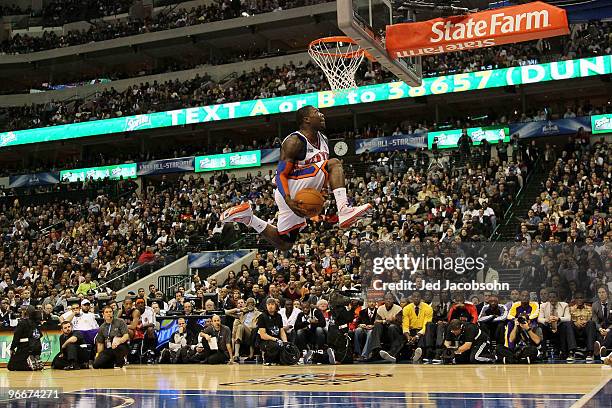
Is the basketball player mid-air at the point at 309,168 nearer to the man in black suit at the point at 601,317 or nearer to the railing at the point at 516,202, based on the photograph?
the man in black suit at the point at 601,317

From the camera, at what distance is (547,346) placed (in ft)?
57.5

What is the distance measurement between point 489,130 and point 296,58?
1350 cm

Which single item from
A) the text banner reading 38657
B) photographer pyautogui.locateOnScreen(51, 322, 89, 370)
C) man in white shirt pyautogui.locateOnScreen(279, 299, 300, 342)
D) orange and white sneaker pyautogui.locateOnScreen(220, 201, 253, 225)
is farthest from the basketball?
the text banner reading 38657

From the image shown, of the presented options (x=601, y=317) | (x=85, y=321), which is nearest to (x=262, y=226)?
(x=601, y=317)

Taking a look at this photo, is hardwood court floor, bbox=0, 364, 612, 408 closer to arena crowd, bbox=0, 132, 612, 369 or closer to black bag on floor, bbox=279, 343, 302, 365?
black bag on floor, bbox=279, 343, 302, 365

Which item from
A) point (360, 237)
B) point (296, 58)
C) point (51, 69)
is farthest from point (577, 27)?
point (51, 69)

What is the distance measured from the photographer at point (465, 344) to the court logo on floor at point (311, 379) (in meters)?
3.32

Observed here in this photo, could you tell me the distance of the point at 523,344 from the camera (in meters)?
17.1

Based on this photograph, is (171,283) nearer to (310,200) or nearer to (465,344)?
(465,344)

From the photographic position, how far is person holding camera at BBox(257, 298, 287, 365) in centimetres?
1805

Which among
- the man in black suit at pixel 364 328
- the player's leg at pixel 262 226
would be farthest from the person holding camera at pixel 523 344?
the player's leg at pixel 262 226

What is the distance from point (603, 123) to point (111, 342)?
21.7 m

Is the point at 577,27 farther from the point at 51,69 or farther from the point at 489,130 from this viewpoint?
the point at 51,69

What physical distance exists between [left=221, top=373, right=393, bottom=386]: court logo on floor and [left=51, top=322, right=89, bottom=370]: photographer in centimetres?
637
